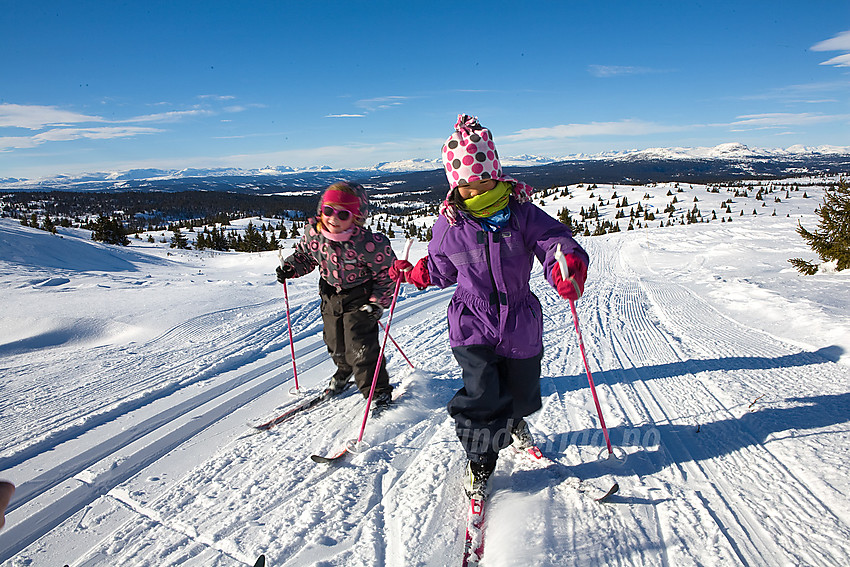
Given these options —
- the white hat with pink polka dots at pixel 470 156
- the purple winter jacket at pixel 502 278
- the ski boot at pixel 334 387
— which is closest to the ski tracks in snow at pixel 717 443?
the purple winter jacket at pixel 502 278

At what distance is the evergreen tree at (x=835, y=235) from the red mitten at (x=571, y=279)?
8.66 meters

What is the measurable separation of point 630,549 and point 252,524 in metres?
1.81

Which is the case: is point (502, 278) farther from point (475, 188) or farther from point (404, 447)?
point (404, 447)

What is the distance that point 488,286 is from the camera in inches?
91.0

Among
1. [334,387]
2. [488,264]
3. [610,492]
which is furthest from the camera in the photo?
[334,387]

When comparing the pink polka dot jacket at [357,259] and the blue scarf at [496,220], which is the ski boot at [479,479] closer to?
the blue scarf at [496,220]

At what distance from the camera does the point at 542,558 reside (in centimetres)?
187

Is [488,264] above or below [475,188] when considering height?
below

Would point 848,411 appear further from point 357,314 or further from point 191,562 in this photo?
point 191,562

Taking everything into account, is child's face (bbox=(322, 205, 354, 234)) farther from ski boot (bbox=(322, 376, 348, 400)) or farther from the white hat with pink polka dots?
ski boot (bbox=(322, 376, 348, 400))

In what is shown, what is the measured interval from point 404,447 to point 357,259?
1420mm

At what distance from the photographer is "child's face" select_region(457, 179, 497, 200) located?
232cm

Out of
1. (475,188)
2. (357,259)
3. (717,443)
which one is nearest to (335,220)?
(357,259)

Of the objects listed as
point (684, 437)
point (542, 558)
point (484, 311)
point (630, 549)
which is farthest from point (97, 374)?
point (684, 437)
